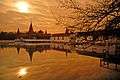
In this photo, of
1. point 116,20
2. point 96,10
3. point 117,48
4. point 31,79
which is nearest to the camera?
point 116,20

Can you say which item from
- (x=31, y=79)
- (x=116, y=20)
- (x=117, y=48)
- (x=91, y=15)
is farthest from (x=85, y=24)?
(x=117, y=48)

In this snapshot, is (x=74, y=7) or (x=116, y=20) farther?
(x=74, y=7)

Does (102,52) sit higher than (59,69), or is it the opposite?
(102,52)

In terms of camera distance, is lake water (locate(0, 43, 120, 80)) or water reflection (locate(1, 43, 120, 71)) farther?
lake water (locate(0, 43, 120, 80))

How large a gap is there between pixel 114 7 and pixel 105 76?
13.6 metres

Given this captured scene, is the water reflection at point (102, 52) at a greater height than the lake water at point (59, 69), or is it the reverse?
the water reflection at point (102, 52)

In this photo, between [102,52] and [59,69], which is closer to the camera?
[59,69]

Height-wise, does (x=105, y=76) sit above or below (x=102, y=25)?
below

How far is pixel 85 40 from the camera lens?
12398 mm

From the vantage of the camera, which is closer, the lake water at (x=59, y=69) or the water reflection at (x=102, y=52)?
the water reflection at (x=102, y=52)

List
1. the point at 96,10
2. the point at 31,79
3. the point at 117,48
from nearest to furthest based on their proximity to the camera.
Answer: the point at 96,10, the point at 31,79, the point at 117,48

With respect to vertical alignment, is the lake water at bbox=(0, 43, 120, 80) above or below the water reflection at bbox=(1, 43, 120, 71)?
below

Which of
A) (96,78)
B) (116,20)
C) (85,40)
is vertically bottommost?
(96,78)

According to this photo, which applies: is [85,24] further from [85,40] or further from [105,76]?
[105,76]
